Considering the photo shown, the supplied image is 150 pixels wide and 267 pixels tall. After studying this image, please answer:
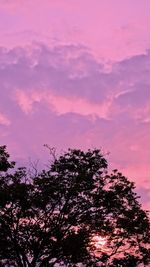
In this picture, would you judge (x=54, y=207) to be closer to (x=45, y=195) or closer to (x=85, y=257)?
(x=45, y=195)

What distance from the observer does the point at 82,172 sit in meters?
40.4

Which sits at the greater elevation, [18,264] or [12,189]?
[12,189]

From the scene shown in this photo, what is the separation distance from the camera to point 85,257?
3872cm

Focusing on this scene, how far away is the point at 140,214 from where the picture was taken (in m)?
40.0

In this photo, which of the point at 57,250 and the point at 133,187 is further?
the point at 133,187

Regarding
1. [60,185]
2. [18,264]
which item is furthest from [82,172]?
[18,264]

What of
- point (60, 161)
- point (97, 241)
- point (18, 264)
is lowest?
point (18, 264)

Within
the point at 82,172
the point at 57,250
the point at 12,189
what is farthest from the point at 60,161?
the point at 57,250

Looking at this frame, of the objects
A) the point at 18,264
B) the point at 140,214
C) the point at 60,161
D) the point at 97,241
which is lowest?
the point at 18,264

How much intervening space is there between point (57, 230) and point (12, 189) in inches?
182

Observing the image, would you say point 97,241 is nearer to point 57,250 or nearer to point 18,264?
point 57,250

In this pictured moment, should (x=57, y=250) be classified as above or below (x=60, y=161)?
below

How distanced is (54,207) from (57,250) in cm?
351

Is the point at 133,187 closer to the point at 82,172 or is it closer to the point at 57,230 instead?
the point at 82,172
